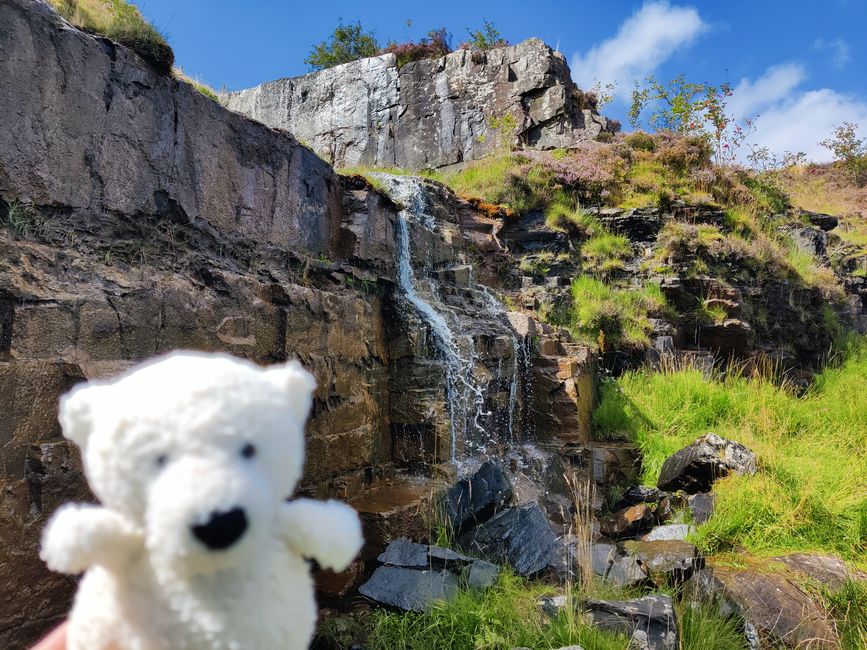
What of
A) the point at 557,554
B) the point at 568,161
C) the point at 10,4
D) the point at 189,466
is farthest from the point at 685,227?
the point at 189,466

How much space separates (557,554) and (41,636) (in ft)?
9.54

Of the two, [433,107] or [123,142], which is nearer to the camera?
→ [123,142]

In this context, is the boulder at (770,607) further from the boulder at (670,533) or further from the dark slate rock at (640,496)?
→ the dark slate rock at (640,496)

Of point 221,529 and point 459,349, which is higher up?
point 459,349

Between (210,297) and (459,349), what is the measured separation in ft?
9.45

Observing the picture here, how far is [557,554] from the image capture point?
380 cm

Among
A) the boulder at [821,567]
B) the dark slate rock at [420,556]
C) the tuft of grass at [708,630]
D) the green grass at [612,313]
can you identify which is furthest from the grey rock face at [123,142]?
the green grass at [612,313]

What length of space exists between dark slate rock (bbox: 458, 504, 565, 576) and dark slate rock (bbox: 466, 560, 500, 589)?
0.94ft

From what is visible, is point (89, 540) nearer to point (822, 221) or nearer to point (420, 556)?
point (420, 556)

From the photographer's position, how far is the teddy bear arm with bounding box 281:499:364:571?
3.43 ft

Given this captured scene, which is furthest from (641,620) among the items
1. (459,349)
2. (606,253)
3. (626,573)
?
(606,253)

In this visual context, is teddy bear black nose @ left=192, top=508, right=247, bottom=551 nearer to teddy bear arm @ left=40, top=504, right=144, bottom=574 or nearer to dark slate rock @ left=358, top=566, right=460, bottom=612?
teddy bear arm @ left=40, top=504, right=144, bottom=574

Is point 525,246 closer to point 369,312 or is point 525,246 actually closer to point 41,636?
point 369,312

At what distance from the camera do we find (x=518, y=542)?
3.83 metres
